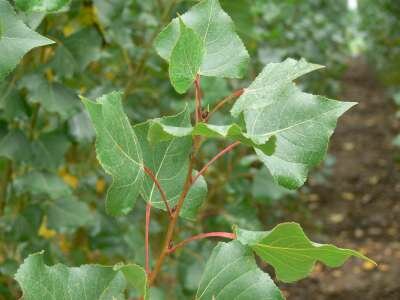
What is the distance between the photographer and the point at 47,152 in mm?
1698

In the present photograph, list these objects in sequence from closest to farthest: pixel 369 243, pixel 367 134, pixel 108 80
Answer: pixel 108 80 → pixel 369 243 → pixel 367 134

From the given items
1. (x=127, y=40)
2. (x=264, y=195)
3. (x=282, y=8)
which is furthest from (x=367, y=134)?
(x=127, y=40)

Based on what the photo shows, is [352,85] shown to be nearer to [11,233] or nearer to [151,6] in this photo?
[151,6]

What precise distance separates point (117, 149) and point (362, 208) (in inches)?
196

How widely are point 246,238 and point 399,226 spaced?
14.6 feet

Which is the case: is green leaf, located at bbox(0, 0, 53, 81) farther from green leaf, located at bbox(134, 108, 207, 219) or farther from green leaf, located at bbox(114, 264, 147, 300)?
green leaf, located at bbox(114, 264, 147, 300)

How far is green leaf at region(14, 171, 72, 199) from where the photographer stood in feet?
5.49

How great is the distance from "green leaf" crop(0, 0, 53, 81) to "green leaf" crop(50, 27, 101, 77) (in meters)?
0.75

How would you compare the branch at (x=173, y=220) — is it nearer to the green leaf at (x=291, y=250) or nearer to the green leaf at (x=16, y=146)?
the green leaf at (x=291, y=250)

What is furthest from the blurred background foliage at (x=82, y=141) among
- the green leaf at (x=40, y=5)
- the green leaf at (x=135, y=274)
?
the green leaf at (x=135, y=274)

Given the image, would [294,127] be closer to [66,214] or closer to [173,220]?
[173,220]

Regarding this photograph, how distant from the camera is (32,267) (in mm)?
828

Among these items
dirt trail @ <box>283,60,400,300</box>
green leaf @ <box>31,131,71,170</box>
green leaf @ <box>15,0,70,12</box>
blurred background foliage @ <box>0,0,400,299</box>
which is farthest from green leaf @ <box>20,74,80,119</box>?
dirt trail @ <box>283,60,400,300</box>

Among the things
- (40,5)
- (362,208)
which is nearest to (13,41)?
(40,5)
